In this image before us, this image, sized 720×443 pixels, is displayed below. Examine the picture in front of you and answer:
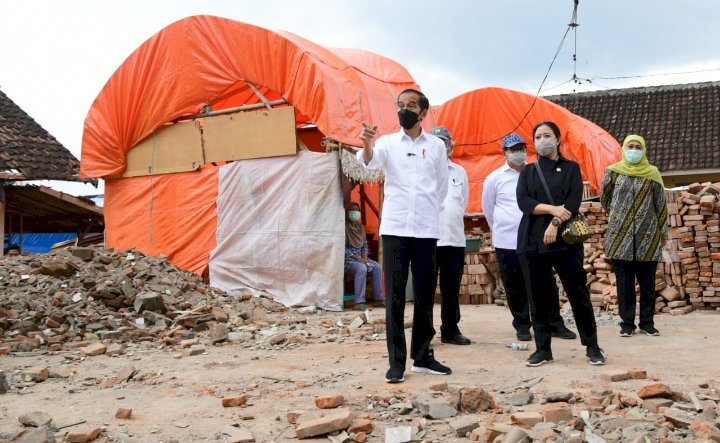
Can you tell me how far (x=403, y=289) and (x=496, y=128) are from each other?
34.3 ft


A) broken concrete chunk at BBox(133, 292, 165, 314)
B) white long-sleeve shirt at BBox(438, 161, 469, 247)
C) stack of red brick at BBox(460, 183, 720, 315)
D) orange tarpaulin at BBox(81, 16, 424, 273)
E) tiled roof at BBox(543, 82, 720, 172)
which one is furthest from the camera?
tiled roof at BBox(543, 82, 720, 172)

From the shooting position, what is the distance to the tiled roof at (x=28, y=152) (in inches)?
535

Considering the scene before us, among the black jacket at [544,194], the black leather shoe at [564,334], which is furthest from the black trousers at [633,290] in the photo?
the black jacket at [544,194]

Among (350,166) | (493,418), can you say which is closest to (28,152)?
(350,166)

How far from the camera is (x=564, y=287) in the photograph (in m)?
5.20

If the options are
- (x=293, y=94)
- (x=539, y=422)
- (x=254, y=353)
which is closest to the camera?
(x=539, y=422)

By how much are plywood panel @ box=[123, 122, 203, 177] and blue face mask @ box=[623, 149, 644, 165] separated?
675 cm

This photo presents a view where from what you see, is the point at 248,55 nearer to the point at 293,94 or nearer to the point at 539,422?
the point at 293,94

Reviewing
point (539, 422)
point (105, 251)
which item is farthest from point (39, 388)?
point (105, 251)

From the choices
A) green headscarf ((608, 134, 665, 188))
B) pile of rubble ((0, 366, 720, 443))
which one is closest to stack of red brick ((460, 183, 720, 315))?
green headscarf ((608, 134, 665, 188))

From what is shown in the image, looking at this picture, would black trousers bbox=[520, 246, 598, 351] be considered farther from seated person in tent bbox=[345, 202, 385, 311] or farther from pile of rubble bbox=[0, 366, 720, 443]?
seated person in tent bbox=[345, 202, 385, 311]

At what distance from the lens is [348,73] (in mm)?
11406

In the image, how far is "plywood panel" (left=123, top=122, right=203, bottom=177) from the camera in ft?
37.8

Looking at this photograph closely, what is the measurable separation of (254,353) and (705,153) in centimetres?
1789
